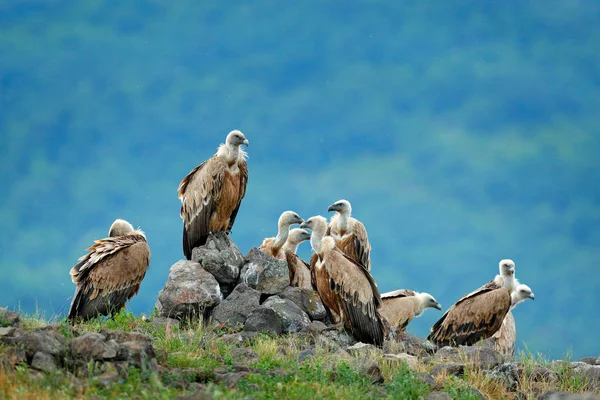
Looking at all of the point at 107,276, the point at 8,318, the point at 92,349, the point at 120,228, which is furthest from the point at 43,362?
the point at 120,228

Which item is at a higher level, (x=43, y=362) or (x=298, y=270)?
(x=298, y=270)

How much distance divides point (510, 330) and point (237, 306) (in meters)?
5.89

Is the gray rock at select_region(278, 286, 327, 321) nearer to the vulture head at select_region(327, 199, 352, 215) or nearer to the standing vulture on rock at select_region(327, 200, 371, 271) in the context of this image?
the standing vulture on rock at select_region(327, 200, 371, 271)

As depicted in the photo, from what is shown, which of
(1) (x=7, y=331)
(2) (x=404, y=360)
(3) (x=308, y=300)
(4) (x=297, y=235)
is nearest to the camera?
(1) (x=7, y=331)

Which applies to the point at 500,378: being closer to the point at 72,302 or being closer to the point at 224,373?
the point at 224,373

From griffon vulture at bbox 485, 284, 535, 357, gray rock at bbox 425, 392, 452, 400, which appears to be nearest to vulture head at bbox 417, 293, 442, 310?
griffon vulture at bbox 485, 284, 535, 357

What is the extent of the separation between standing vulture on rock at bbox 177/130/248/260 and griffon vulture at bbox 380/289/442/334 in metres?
3.46

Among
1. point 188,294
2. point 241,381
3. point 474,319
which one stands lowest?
point 241,381

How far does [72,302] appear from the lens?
1433 cm

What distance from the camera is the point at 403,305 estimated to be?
1727 cm

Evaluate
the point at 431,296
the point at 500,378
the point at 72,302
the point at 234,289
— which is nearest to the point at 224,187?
the point at 234,289

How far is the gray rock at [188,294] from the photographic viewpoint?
1487 cm

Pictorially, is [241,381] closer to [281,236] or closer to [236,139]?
[236,139]

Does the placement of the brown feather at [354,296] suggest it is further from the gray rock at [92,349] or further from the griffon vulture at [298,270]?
the gray rock at [92,349]
